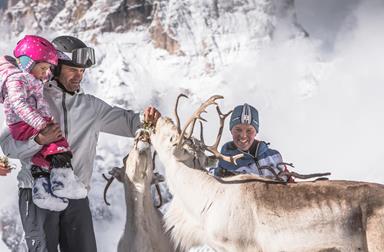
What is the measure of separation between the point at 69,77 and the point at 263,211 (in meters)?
2.48

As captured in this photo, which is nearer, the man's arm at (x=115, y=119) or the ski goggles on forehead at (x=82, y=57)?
the ski goggles on forehead at (x=82, y=57)

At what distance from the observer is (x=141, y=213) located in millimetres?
7383

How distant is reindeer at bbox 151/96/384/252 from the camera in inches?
243

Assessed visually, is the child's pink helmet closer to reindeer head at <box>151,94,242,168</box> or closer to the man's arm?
the man's arm

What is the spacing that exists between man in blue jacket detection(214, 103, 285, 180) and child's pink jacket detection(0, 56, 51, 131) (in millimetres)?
2796

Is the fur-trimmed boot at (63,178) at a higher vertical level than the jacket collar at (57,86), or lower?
lower

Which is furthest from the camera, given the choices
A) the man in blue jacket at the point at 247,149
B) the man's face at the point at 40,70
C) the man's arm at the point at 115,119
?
the man in blue jacket at the point at 247,149

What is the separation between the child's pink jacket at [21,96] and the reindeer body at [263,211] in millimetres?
1672

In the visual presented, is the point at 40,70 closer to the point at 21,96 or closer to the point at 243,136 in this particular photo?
the point at 21,96

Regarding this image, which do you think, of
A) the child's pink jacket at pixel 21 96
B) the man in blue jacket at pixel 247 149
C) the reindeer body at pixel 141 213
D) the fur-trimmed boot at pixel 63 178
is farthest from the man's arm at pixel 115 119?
the man in blue jacket at pixel 247 149

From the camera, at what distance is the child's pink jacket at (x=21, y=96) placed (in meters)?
5.97

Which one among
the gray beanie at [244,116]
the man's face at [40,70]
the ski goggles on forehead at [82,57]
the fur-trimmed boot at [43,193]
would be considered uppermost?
the ski goggles on forehead at [82,57]

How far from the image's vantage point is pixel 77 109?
688 centimetres

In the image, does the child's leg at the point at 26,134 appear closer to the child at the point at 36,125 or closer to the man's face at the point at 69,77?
the child at the point at 36,125
